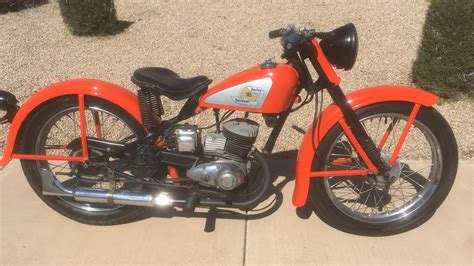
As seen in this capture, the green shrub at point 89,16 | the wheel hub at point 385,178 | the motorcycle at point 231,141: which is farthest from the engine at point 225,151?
the green shrub at point 89,16

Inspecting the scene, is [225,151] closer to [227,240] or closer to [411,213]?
[227,240]

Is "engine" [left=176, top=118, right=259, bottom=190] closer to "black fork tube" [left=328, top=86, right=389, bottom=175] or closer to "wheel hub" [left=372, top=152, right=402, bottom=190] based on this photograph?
"black fork tube" [left=328, top=86, right=389, bottom=175]

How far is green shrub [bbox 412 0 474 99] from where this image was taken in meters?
4.14

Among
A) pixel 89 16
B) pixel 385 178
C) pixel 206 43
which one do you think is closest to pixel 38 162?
pixel 385 178

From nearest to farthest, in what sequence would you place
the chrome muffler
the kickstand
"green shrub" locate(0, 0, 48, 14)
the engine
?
the engine
the chrome muffler
the kickstand
"green shrub" locate(0, 0, 48, 14)

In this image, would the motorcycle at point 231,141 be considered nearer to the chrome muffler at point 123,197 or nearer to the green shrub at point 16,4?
the chrome muffler at point 123,197

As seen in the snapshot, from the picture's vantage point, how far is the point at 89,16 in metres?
6.14

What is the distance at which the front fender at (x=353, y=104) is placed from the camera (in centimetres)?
257

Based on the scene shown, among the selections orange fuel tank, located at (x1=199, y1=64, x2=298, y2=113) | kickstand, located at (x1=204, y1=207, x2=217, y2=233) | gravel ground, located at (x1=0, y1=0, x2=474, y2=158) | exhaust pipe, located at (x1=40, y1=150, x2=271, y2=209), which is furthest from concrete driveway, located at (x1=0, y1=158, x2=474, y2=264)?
gravel ground, located at (x1=0, y1=0, x2=474, y2=158)

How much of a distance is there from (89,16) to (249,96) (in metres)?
4.34

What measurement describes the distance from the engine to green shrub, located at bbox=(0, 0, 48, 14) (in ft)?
20.0

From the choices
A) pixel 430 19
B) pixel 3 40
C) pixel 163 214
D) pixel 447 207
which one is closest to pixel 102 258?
pixel 163 214

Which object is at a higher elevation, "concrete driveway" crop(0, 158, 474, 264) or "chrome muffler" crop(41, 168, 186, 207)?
"chrome muffler" crop(41, 168, 186, 207)

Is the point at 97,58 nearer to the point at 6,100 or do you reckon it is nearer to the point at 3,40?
the point at 3,40
